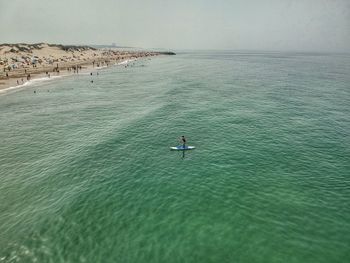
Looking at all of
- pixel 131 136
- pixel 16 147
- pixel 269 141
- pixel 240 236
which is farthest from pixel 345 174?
pixel 16 147

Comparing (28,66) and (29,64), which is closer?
(28,66)

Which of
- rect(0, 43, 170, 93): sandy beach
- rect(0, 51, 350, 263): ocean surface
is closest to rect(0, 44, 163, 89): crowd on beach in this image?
Result: rect(0, 43, 170, 93): sandy beach

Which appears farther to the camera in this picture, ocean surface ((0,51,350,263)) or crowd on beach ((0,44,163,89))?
crowd on beach ((0,44,163,89))

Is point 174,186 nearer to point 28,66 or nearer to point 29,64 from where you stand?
point 28,66

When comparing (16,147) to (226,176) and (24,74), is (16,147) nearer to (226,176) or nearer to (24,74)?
(226,176)

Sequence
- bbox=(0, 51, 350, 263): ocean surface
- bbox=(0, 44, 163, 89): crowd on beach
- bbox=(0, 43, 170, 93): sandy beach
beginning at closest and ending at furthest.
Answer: bbox=(0, 51, 350, 263): ocean surface
bbox=(0, 43, 170, 93): sandy beach
bbox=(0, 44, 163, 89): crowd on beach

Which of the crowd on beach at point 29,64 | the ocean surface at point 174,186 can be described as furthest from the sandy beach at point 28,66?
the ocean surface at point 174,186

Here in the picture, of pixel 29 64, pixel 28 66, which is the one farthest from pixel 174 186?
pixel 29 64

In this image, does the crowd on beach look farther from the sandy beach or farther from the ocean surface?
the ocean surface
